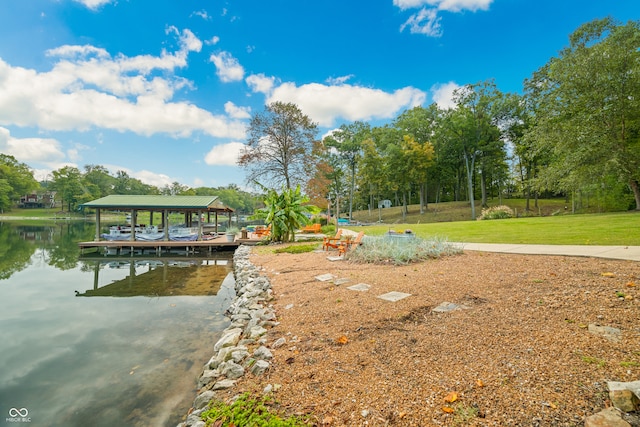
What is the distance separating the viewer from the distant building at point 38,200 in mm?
68875

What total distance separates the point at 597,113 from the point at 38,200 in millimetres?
103104

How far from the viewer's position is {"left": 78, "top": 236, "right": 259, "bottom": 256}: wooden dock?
55.0 feet

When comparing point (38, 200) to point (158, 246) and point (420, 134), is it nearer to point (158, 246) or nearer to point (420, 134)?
point (158, 246)

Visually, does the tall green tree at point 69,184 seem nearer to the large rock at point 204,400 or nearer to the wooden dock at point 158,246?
the wooden dock at point 158,246

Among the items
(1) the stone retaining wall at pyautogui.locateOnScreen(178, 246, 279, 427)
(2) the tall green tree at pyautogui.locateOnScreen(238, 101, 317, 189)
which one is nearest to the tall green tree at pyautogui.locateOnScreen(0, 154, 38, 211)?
(2) the tall green tree at pyautogui.locateOnScreen(238, 101, 317, 189)

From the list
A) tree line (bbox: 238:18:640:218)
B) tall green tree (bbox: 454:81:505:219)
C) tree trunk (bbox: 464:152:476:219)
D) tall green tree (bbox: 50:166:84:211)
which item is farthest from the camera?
tall green tree (bbox: 50:166:84:211)

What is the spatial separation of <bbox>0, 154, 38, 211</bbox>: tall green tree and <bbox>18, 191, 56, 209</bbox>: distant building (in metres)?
3.63

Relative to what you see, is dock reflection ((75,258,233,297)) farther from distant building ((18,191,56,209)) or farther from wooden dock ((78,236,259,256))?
distant building ((18,191,56,209))

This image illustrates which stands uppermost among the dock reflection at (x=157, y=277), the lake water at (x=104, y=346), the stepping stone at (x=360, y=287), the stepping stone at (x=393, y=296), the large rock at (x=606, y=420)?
the large rock at (x=606, y=420)

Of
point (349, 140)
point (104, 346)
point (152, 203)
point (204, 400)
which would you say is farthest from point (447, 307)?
point (349, 140)

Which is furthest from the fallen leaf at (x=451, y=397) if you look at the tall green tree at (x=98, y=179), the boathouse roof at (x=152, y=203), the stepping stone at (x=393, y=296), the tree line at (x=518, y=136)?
the tall green tree at (x=98, y=179)

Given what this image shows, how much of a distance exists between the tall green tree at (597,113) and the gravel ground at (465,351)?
1525 centimetres

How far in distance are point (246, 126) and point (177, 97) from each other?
5181 millimetres

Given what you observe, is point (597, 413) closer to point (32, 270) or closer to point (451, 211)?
point (32, 270)
